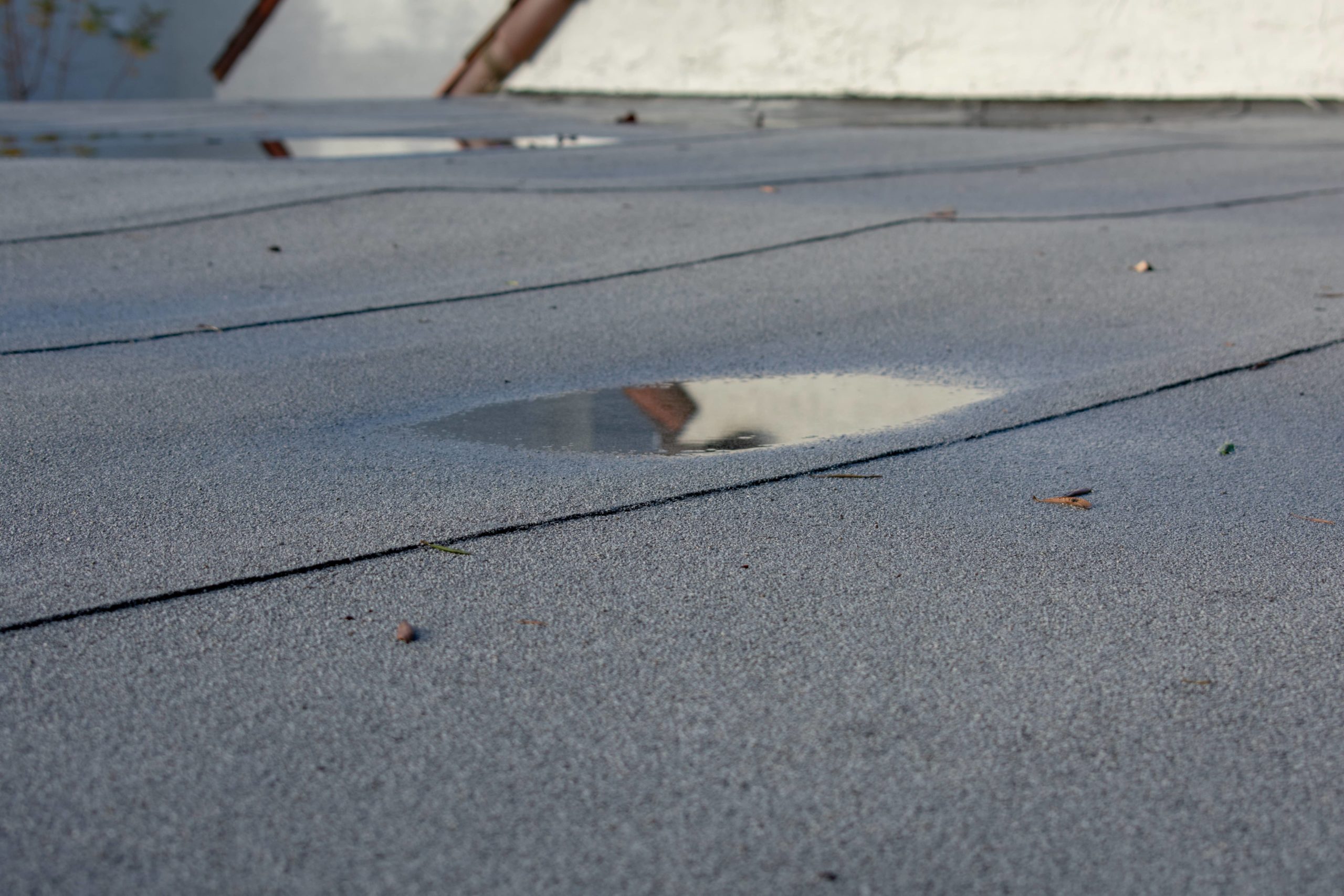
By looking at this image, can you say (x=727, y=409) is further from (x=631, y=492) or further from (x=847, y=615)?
(x=847, y=615)

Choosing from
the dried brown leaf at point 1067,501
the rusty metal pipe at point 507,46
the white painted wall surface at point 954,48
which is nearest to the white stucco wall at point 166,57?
the rusty metal pipe at point 507,46

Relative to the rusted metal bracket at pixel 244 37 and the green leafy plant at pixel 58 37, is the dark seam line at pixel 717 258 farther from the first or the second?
the green leafy plant at pixel 58 37

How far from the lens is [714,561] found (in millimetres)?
2449

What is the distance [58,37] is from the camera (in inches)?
634

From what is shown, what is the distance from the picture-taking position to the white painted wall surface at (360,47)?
45.6 ft

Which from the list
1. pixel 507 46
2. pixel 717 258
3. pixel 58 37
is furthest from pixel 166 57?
pixel 717 258

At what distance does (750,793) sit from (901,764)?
239 mm

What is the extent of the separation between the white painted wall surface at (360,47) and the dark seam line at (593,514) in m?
11.4

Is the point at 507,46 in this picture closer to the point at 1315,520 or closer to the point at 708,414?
the point at 708,414

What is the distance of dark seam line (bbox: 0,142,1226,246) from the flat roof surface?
8 centimetres

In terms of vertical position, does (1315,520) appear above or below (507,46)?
below

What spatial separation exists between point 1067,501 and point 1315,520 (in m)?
0.52

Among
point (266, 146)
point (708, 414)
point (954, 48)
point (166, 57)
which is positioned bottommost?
point (708, 414)

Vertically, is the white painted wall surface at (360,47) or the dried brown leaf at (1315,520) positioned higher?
the white painted wall surface at (360,47)
